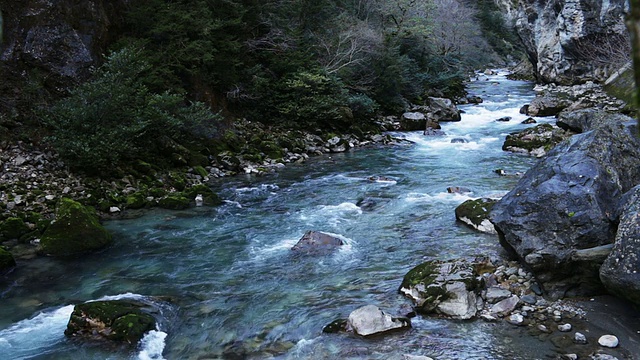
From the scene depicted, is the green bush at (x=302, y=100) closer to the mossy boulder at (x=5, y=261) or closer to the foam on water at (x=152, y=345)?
the mossy boulder at (x=5, y=261)

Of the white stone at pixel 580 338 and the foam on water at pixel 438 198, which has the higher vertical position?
the white stone at pixel 580 338

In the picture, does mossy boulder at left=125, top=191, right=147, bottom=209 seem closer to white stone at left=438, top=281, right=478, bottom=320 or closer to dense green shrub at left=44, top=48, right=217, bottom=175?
dense green shrub at left=44, top=48, right=217, bottom=175

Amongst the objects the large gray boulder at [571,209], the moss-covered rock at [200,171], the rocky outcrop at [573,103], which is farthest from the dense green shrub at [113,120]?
the rocky outcrop at [573,103]

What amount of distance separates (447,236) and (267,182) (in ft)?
21.7

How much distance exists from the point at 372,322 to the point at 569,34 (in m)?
30.6

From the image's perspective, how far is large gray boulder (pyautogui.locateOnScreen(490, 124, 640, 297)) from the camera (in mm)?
6590

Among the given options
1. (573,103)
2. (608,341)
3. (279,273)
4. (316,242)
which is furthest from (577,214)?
(573,103)

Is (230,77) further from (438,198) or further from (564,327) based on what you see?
(564,327)

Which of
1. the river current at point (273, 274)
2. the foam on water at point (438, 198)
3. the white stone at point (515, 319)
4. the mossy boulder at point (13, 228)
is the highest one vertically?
the mossy boulder at point (13, 228)

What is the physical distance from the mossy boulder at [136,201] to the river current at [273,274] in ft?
1.70

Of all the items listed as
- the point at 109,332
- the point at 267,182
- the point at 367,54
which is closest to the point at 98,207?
the point at 267,182

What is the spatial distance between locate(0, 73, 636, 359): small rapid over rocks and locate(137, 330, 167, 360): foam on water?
0.01 metres

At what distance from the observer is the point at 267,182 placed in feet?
47.6

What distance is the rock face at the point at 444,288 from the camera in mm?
6469
